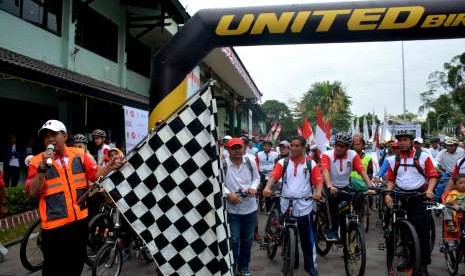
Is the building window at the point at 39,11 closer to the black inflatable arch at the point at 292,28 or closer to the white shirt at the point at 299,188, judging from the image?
the black inflatable arch at the point at 292,28

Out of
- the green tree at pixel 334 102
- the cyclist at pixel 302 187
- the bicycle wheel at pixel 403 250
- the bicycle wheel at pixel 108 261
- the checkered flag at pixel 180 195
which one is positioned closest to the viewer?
the checkered flag at pixel 180 195

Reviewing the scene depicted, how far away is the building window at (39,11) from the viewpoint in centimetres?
1134

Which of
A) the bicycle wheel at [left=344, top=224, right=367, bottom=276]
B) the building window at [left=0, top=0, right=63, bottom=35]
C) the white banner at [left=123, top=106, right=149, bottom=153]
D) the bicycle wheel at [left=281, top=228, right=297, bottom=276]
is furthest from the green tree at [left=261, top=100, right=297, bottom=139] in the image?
the bicycle wheel at [left=281, top=228, right=297, bottom=276]

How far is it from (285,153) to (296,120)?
7172cm

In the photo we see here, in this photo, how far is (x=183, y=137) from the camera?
3.45 m

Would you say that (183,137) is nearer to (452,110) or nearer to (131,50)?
(131,50)

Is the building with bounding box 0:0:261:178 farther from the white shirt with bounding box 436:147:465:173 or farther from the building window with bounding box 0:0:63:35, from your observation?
the white shirt with bounding box 436:147:465:173

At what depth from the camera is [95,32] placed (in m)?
15.9

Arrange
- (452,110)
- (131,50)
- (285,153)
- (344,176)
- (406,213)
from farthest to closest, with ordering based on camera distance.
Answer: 1. (452,110)
2. (131,50)
3. (285,153)
4. (344,176)
5. (406,213)

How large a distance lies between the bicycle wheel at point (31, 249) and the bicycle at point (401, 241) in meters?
4.65

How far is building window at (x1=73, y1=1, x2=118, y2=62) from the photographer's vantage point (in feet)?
48.1

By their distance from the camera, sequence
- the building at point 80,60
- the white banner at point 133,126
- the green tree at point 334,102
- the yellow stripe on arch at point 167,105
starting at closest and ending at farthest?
the yellow stripe on arch at point 167,105, the white banner at point 133,126, the building at point 80,60, the green tree at point 334,102

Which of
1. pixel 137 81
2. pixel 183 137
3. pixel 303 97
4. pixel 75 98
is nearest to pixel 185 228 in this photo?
pixel 183 137

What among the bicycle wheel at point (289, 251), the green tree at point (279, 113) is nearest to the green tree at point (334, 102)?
the green tree at point (279, 113)
